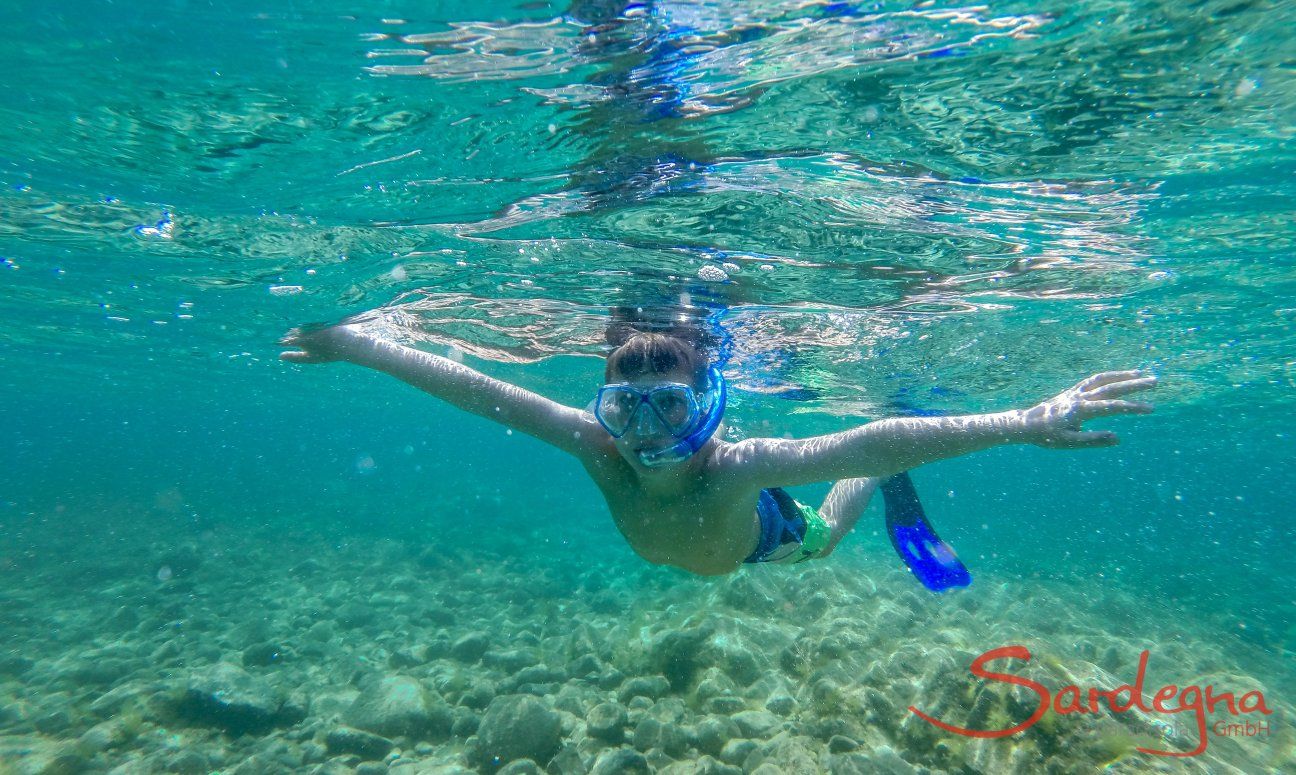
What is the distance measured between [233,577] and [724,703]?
16.9 meters

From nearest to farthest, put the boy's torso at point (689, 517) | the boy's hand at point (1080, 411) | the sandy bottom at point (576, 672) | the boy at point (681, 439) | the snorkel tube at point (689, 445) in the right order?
the boy's hand at point (1080, 411) < the boy at point (681, 439) < the snorkel tube at point (689, 445) < the boy's torso at point (689, 517) < the sandy bottom at point (576, 672)

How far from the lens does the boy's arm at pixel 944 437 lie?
9.65 feet

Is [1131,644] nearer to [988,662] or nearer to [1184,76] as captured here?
[988,662]

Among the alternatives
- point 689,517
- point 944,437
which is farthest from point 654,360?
point 944,437

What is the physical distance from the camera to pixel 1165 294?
1090 cm

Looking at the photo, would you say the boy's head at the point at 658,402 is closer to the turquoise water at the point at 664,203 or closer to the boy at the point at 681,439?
the boy at the point at 681,439

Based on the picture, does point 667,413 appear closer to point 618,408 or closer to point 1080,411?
point 618,408

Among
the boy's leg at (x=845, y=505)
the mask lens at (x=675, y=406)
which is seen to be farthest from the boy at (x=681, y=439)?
the boy's leg at (x=845, y=505)

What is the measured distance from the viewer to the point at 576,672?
32.2ft

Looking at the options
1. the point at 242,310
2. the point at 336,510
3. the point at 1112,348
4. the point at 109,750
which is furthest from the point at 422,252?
the point at 336,510

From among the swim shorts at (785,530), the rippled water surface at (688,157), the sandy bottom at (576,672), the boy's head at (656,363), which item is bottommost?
the sandy bottom at (576,672)

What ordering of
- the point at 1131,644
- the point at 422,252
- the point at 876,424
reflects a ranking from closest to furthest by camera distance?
the point at 876,424 → the point at 422,252 → the point at 1131,644

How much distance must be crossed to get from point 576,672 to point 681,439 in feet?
23.9

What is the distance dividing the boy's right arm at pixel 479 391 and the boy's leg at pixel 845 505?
4011mm
